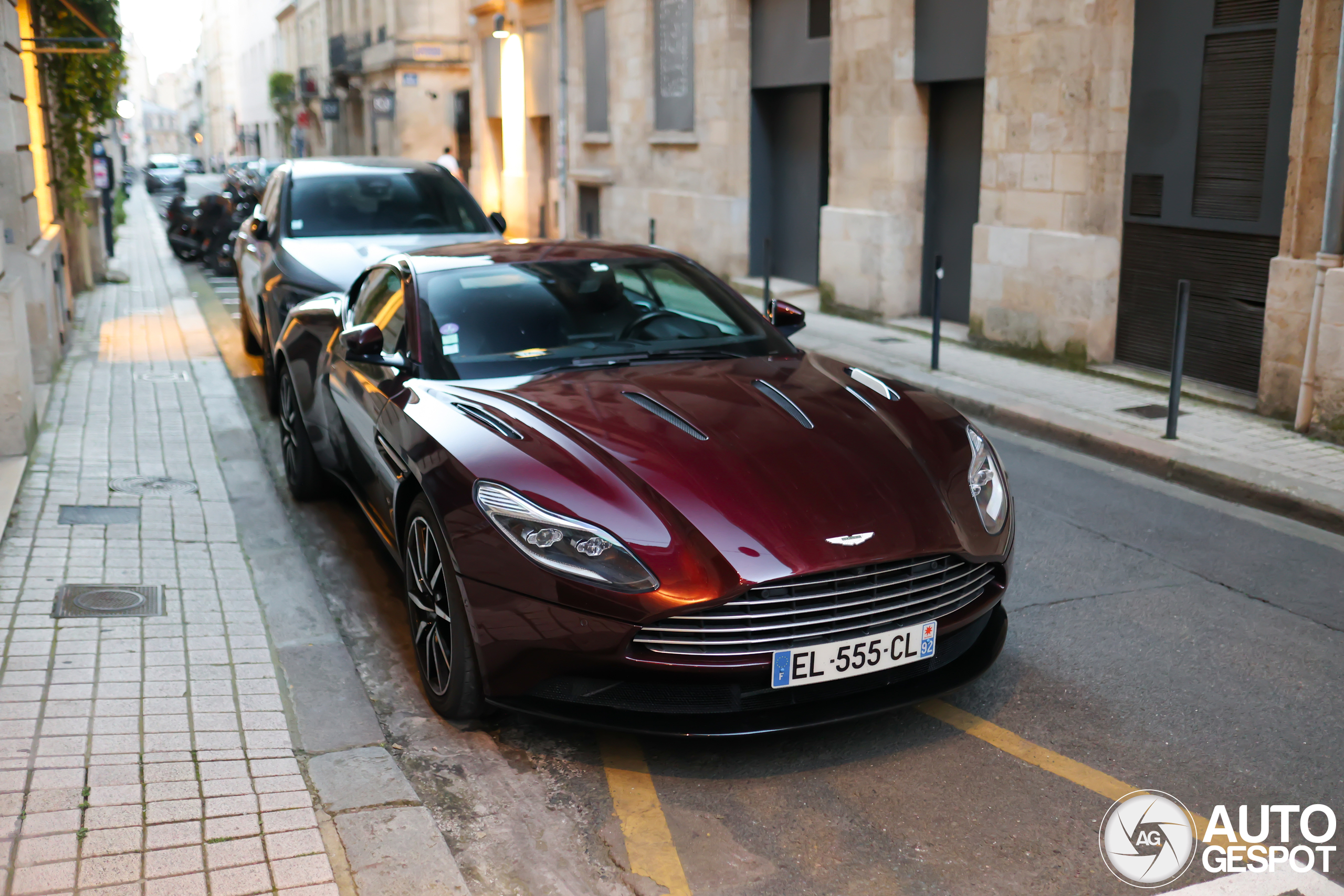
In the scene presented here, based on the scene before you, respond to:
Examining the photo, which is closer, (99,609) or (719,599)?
(719,599)

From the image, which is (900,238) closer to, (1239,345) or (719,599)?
(1239,345)

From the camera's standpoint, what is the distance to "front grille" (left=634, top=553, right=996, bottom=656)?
3.63m

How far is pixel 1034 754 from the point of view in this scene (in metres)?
4.05

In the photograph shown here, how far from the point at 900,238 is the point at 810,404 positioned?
9589mm

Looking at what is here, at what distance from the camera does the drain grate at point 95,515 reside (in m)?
6.39

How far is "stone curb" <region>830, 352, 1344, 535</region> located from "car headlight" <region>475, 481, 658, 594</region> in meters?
3.93

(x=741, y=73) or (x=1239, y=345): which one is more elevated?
(x=741, y=73)

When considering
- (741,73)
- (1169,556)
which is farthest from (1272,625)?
(741,73)

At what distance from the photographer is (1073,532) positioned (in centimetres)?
649

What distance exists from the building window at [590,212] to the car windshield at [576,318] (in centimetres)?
1792

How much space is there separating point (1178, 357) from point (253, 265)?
24.1 ft

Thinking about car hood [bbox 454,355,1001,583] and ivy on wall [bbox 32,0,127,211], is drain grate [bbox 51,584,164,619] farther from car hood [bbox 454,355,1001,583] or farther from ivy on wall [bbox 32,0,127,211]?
ivy on wall [bbox 32,0,127,211]

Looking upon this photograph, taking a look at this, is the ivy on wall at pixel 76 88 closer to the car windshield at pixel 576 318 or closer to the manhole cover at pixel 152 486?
the manhole cover at pixel 152 486

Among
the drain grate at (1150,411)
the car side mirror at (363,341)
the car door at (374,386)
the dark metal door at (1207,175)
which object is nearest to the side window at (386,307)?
the car door at (374,386)
